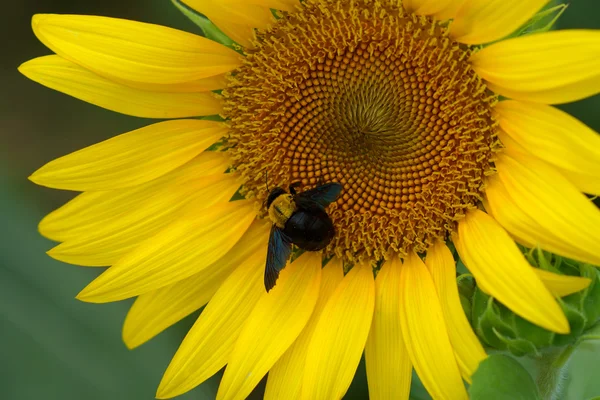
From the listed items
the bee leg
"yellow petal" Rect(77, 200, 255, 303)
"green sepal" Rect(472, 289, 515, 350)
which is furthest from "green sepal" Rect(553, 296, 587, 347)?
"yellow petal" Rect(77, 200, 255, 303)

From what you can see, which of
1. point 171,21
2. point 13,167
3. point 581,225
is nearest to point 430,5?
point 581,225

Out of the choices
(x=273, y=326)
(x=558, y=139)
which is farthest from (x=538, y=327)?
(x=273, y=326)

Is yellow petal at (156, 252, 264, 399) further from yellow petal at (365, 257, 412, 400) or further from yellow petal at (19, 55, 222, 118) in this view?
yellow petal at (19, 55, 222, 118)

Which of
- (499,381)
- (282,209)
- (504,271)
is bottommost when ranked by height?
(499,381)

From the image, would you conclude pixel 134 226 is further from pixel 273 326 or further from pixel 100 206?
pixel 273 326

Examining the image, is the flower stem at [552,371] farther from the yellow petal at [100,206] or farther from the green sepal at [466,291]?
the yellow petal at [100,206]

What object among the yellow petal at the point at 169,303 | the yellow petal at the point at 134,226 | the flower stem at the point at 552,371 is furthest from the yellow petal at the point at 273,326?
the flower stem at the point at 552,371

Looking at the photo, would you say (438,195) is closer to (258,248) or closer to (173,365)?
(258,248)
